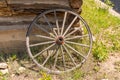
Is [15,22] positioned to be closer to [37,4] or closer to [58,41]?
[37,4]

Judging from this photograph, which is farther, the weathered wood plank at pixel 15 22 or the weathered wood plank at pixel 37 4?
the weathered wood plank at pixel 15 22

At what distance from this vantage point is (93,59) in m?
6.27

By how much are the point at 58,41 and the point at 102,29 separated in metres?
1.61

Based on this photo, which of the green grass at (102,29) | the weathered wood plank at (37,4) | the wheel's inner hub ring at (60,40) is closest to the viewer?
the weathered wood plank at (37,4)

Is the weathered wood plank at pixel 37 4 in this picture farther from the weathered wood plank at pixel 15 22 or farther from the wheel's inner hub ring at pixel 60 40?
the wheel's inner hub ring at pixel 60 40

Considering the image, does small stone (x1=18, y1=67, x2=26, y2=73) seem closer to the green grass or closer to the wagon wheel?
the wagon wheel

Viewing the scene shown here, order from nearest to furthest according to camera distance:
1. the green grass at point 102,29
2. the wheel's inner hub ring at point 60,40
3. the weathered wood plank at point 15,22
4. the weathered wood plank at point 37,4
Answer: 1. the weathered wood plank at point 37,4
2. the wheel's inner hub ring at point 60,40
3. the weathered wood plank at point 15,22
4. the green grass at point 102,29

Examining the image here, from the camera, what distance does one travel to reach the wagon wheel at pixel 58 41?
583cm

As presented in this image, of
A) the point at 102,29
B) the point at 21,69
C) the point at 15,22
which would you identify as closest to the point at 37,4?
the point at 15,22

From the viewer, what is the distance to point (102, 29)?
23.2 ft

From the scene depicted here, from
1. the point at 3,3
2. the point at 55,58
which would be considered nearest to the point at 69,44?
the point at 55,58

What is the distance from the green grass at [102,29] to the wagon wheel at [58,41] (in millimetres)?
272

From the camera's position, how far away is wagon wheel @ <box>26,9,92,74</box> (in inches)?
230

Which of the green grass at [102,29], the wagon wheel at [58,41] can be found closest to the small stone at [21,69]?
the wagon wheel at [58,41]
